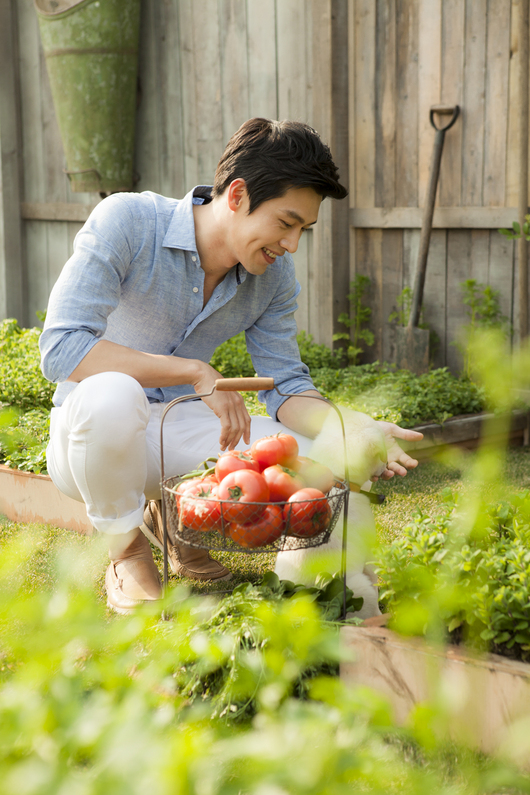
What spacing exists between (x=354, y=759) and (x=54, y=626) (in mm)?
188

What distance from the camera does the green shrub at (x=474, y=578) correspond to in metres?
1.25

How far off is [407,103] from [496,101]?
0.52 metres

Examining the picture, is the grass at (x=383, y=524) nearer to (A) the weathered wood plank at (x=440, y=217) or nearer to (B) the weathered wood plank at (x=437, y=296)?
(B) the weathered wood plank at (x=437, y=296)

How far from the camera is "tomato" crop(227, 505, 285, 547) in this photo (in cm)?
152

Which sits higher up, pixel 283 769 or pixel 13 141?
pixel 13 141

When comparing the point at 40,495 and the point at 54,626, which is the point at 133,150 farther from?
the point at 54,626

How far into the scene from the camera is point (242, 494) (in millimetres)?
1510

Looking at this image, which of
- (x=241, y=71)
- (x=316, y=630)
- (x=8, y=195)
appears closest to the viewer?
(x=316, y=630)

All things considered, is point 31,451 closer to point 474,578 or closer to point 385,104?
point 474,578

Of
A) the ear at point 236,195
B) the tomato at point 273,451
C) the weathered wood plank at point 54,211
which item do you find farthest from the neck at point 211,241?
the weathered wood plank at point 54,211

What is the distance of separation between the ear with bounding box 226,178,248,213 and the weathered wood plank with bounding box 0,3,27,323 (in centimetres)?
432

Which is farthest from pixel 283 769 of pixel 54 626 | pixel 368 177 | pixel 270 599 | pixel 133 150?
pixel 133 150

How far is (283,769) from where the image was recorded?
1.21 feet

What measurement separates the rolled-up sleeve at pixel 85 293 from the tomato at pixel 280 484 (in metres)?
0.55
